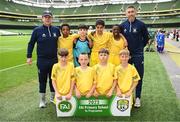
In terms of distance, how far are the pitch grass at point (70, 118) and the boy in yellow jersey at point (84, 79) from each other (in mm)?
536

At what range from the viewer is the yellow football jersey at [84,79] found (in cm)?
612

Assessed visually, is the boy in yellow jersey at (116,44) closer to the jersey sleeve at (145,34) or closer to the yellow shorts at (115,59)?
the yellow shorts at (115,59)

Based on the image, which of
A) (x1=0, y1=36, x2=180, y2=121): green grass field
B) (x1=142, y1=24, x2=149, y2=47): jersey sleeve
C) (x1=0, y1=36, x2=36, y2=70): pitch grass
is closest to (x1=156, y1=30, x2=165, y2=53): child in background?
(x1=0, y1=36, x2=36, y2=70): pitch grass

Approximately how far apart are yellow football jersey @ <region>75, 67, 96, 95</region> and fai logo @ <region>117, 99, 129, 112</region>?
63 centimetres

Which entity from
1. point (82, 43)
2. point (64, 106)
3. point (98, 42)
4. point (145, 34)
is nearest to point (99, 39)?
point (98, 42)

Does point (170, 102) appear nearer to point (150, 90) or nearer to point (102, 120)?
point (150, 90)

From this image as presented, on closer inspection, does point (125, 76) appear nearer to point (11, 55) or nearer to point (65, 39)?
point (65, 39)

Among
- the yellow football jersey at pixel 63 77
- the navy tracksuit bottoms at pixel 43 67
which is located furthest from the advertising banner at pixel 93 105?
the navy tracksuit bottoms at pixel 43 67

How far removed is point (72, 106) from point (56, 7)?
92.2 m

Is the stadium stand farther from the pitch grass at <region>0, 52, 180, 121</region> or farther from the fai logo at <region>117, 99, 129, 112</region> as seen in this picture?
the fai logo at <region>117, 99, 129, 112</region>

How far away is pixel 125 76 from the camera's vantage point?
6305 mm

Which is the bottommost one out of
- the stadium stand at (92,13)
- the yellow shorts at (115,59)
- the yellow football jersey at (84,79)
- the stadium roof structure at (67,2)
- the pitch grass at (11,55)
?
the pitch grass at (11,55)

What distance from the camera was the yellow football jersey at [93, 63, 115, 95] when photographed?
6.18 meters

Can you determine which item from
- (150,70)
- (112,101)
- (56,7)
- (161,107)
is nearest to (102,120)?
(112,101)
